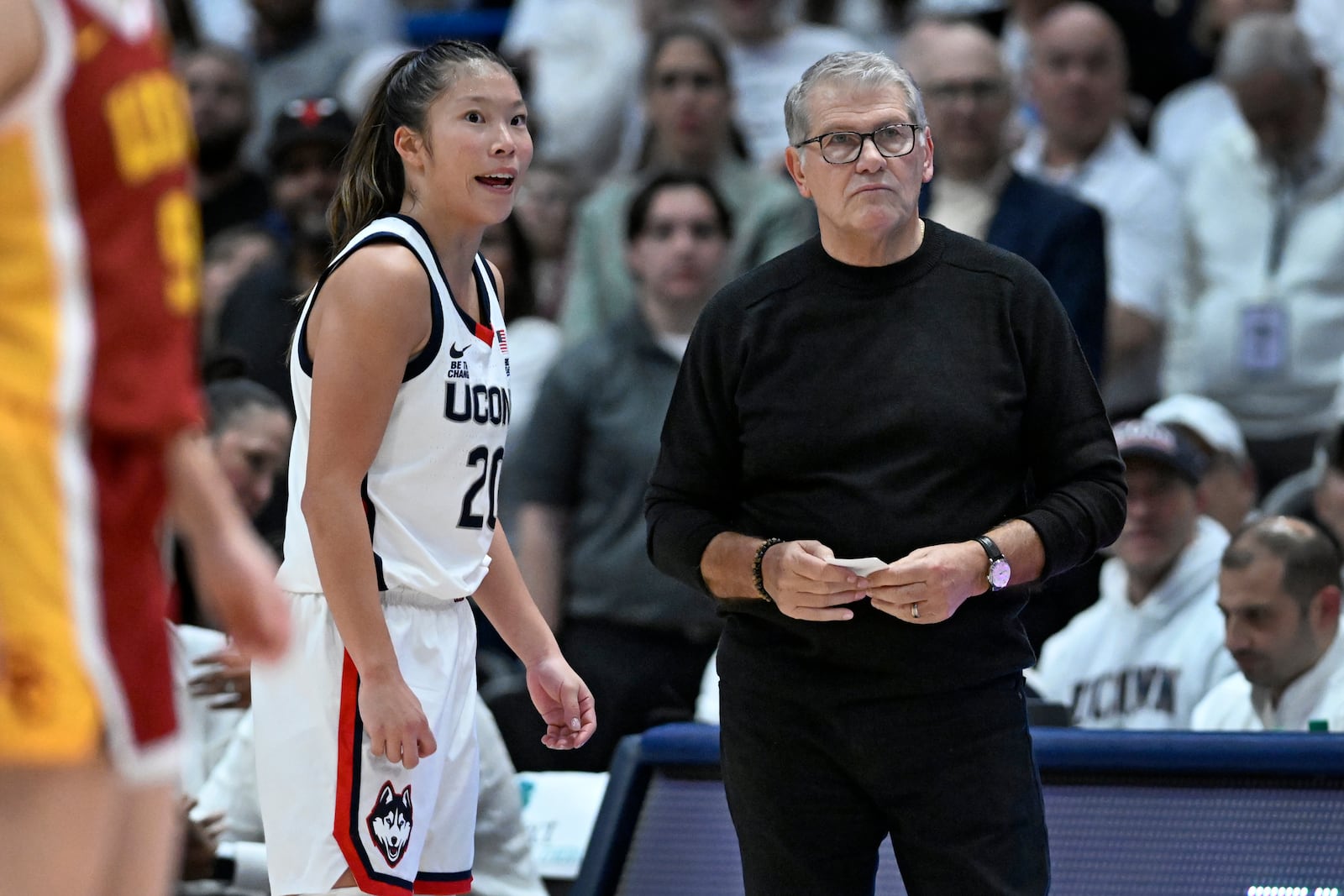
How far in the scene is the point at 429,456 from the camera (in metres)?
3.25

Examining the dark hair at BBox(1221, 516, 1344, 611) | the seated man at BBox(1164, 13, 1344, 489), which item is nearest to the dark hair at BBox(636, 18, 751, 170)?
the seated man at BBox(1164, 13, 1344, 489)

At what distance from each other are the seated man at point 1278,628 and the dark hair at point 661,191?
2325 mm

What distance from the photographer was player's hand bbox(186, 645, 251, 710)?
4.92 metres

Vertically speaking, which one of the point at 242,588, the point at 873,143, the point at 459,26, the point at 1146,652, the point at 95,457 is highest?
the point at 459,26

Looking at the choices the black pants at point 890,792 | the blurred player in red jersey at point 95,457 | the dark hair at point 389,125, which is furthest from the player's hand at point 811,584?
the blurred player in red jersey at point 95,457

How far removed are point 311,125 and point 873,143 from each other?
5123 mm

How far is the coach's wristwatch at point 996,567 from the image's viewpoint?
3.11 metres

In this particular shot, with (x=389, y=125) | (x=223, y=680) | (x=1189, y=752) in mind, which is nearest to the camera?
(x=389, y=125)

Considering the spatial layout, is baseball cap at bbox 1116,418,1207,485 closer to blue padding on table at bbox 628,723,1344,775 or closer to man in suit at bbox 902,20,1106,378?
man in suit at bbox 902,20,1106,378

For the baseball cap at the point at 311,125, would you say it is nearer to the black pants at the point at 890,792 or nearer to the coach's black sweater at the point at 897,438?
the coach's black sweater at the point at 897,438

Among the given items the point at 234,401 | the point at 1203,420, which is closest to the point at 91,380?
the point at 234,401

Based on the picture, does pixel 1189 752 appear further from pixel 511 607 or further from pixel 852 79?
pixel 852 79

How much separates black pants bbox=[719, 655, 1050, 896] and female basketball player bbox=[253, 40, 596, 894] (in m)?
0.54

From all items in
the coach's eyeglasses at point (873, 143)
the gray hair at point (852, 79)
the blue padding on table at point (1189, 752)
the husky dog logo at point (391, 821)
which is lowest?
the blue padding on table at point (1189, 752)
